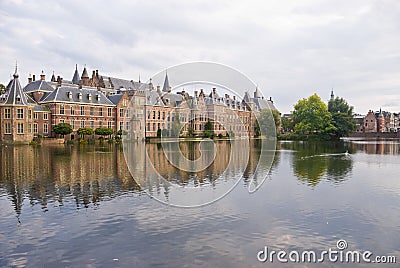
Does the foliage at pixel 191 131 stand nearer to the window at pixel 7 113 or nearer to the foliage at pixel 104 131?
the foliage at pixel 104 131

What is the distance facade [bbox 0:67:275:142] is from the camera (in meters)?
53.7

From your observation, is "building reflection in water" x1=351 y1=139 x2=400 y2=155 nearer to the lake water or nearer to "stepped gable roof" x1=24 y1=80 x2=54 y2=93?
the lake water

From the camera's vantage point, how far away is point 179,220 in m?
12.7

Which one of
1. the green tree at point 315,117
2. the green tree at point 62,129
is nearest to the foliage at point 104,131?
the green tree at point 62,129

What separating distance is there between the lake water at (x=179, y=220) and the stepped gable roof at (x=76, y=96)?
42797 mm

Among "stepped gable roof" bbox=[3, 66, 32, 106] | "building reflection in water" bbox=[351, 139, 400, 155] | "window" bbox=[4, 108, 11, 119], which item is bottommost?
"building reflection in water" bbox=[351, 139, 400, 155]

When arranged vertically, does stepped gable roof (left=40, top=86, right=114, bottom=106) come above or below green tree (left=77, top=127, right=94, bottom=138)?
above

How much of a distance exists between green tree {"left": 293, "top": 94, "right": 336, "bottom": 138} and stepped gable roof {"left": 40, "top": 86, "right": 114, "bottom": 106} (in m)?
43.7

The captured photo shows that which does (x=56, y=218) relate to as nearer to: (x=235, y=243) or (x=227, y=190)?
(x=235, y=243)

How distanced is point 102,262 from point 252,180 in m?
13.6

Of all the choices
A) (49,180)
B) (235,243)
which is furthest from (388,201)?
(49,180)

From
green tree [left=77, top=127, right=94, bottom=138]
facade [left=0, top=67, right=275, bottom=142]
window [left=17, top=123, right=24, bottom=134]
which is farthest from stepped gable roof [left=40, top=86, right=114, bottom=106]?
window [left=17, top=123, right=24, bottom=134]

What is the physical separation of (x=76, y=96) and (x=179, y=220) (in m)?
56.4

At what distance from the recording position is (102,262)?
8.97 metres
